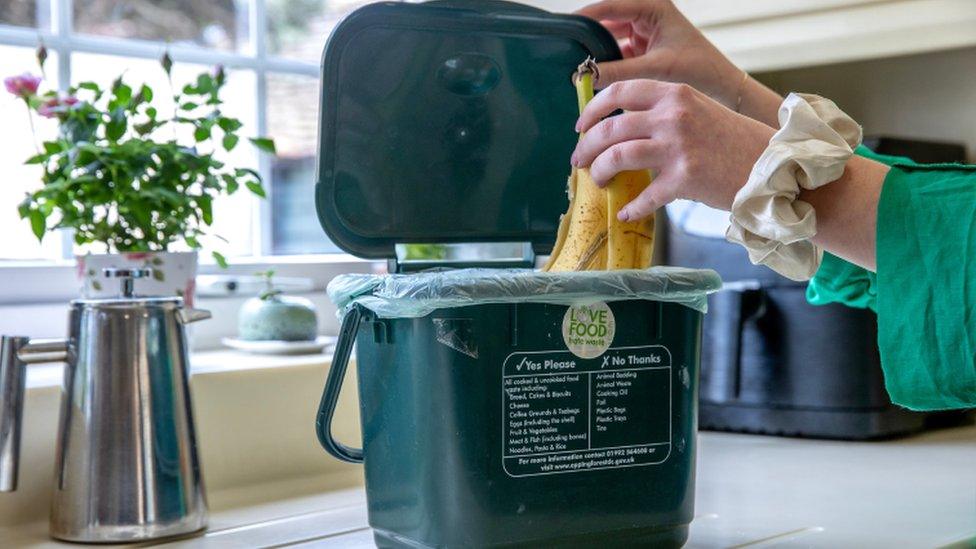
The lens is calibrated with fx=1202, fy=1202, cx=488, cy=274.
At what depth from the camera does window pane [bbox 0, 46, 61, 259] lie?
1.50m

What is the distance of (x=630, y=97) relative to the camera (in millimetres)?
920

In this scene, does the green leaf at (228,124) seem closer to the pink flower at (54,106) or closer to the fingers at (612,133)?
the pink flower at (54,106)

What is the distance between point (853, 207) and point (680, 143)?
0.13 m

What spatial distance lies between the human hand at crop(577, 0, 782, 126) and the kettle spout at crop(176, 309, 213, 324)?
0.47 metres

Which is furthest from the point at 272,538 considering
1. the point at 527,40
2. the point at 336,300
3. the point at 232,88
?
the point at 232,88

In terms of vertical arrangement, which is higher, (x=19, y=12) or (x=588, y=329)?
(x=19, y=12)

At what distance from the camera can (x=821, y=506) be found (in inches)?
46.4

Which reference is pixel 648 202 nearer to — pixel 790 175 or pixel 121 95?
pixel 790 175

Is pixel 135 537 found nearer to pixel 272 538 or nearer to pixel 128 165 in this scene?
pixel 272 538

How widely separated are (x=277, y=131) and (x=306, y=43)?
0.20 metres

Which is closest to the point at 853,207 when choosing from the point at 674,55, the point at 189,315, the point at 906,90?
the point at 674,55

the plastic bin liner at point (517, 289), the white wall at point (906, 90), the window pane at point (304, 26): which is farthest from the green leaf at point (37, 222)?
the white wall at point (906, 90)

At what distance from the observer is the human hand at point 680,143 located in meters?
0.89

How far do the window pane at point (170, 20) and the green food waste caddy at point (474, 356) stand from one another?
2.41 ft
